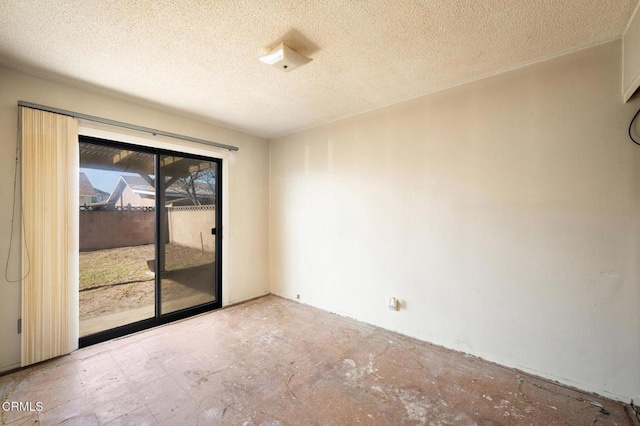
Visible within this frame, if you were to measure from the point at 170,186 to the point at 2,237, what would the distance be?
1.42 meters

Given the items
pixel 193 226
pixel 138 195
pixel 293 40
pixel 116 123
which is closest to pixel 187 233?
pixel 193 226

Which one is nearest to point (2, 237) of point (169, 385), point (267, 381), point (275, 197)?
point (169, 385)

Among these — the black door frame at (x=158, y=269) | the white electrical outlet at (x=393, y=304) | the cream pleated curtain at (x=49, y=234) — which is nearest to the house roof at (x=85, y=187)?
the cream pleated curtain at (x=49, y=234)

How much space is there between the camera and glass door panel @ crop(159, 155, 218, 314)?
3146mm

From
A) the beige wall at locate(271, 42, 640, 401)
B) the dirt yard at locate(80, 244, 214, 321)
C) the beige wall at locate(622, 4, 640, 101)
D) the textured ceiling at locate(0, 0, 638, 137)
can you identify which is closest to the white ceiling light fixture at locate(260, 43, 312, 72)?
the textured ceiling at locate(0, 0, 638, 137)

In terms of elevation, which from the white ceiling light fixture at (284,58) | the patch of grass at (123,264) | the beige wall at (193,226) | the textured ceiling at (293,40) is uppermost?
the textured ceiling at (293,40)

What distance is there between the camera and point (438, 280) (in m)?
2.62

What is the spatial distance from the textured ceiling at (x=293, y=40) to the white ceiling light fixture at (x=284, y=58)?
0.05 meters

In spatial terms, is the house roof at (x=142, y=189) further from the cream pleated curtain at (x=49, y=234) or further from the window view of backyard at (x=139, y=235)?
the cream pleated curtain at (x=49, y=234)

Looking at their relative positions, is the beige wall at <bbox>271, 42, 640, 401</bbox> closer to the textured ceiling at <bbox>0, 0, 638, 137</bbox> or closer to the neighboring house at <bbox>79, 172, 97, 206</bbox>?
the textured ceiling at <bbox>0, 0, 638, 137</bbox>

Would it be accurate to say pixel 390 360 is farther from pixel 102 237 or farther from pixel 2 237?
pixel 2 237

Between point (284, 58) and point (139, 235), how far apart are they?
2.57 metres

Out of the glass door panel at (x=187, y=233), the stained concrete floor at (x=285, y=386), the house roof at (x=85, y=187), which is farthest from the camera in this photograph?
the glass door panel at (x=187, y=233)

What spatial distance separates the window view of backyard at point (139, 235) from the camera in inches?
107
